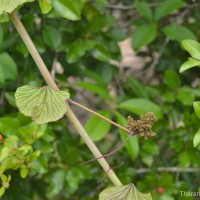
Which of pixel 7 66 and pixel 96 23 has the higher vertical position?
pixel 7 66

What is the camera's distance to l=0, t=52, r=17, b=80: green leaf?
143 cm

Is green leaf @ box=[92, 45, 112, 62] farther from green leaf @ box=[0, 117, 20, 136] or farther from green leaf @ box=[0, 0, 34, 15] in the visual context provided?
green leaf @ box=[0, 0, 34, 15]

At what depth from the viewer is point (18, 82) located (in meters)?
1.66

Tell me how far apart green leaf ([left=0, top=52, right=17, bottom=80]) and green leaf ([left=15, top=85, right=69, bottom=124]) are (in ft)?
1.41

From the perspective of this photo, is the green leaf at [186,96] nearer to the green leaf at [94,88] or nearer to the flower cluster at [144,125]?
the green leaf at [94,88]

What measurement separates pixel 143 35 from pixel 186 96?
0.29m

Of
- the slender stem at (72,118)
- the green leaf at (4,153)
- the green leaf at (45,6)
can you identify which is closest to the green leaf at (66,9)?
the green leaf at (45,6)

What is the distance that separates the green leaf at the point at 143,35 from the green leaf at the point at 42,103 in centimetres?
83

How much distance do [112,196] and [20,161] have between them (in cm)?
42

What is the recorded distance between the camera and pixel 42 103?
3.27 feet

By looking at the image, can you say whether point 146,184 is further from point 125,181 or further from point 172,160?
point 172,160

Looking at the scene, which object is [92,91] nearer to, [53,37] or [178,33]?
[53,37]

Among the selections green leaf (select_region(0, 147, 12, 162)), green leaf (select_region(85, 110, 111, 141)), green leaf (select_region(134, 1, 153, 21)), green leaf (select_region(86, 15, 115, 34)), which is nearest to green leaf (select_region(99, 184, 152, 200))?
green leaf (select_region(0, 147, 12, 162))

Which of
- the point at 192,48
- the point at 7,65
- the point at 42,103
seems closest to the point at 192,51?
the point at 192,48
